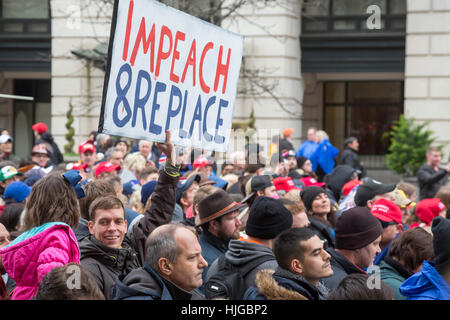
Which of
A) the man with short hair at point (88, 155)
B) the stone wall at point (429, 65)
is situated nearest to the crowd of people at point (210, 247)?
the man with short hair at point (88, 155)

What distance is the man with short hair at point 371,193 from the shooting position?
7051mm

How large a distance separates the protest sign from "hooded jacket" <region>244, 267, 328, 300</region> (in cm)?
141

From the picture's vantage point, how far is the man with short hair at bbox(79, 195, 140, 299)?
4.23m

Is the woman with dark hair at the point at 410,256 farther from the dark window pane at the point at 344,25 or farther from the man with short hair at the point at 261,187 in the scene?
the dark window pane at the point at 344,25

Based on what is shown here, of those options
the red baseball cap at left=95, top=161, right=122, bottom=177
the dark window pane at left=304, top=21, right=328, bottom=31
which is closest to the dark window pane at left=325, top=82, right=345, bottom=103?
the dark window pane at left=304, top=21, right=328, bottom=31

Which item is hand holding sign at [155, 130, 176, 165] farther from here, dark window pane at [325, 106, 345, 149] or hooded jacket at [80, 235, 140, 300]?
dark window pane at [325, 106, 345, 149]

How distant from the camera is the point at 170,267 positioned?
3648 millimetres

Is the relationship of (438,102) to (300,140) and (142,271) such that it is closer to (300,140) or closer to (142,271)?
(300,140)

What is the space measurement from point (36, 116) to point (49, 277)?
73.5 ft

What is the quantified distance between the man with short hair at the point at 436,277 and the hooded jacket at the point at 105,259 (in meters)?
1.69

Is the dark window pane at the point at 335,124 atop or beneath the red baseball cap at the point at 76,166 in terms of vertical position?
atop

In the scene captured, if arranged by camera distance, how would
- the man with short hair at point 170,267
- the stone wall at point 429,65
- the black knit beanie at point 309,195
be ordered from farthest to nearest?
the stone wall at point 429,65, the black knit beanie at point 309,195, the man with short hair at point 170,267

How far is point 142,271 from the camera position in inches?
144

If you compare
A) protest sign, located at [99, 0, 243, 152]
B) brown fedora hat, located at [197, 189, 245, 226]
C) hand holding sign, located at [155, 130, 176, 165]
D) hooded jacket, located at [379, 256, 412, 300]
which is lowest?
hooded jacket, located at [379, 256, 412, 300]
